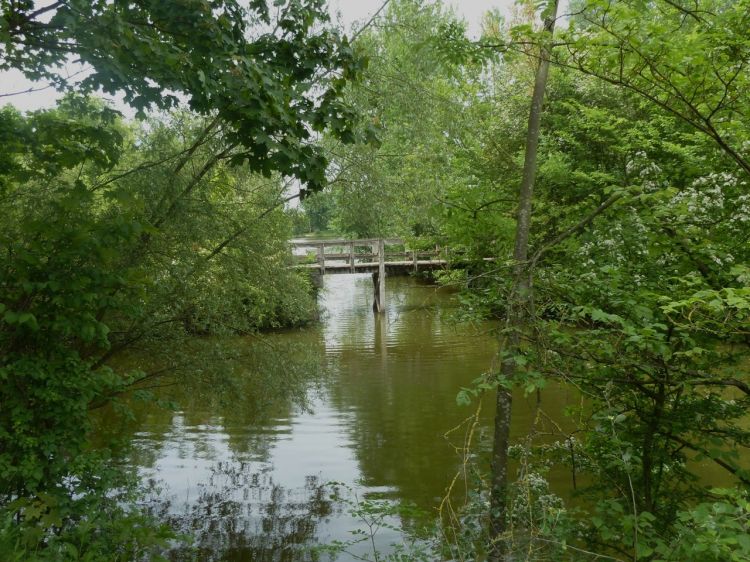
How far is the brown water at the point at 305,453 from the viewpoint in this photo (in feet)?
22.7

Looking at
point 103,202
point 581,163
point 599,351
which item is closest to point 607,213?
point 599,351

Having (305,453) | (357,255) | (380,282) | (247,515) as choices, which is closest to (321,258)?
(357,255)

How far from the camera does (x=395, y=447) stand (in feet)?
31.2

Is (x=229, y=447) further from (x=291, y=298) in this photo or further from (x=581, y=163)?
(x=581, y=163)

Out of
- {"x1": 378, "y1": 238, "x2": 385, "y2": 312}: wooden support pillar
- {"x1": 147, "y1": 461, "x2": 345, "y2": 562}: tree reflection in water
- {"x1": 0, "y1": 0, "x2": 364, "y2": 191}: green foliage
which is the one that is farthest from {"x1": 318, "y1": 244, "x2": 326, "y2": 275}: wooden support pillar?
{"x1": 0, "y1": 0, "x2": 364, "y2": 191}: green foliage

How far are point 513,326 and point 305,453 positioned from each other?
6326mm

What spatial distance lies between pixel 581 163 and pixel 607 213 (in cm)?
804

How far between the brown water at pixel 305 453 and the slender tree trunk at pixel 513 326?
66 cm

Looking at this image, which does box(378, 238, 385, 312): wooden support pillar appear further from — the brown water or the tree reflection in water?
the tree reflection in water

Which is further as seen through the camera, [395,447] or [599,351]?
[395,447]

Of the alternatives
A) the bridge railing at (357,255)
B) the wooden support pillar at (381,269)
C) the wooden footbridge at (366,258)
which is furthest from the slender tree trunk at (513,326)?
the wooden support pillar at (381,269)

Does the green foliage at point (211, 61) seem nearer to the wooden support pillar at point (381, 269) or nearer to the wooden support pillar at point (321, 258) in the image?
the wooden support pillar at point (321, 258)

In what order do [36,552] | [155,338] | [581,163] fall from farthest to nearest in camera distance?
[581,163] → [155,338] → [36,552]

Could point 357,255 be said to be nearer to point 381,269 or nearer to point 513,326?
point 381,269
